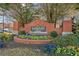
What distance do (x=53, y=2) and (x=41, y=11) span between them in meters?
0.16

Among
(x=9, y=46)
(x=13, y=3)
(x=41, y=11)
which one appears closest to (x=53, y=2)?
(x=41, y=11)

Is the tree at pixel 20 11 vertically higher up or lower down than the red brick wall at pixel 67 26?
Answer: higher up

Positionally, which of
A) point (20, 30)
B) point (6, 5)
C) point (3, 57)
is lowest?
point (3, 57)

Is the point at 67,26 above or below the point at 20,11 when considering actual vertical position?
below

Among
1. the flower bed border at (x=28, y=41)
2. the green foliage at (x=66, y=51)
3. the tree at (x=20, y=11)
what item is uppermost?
the tree at (x=20, y=11)

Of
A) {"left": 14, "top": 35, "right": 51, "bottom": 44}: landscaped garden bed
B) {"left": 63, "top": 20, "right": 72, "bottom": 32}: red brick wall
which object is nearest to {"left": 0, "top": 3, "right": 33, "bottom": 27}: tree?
{"left": 14, "top": 35, "right": 51, "bottom": 44}: landscaped garden bed

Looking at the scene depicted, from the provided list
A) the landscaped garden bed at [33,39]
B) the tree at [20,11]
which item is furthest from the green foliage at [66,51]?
the tree at [20,11]

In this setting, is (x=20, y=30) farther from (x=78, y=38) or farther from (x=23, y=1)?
(x=78, y=38)

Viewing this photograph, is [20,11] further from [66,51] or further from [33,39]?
[66,51]

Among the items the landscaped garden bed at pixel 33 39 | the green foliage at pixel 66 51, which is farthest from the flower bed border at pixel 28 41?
the green foliage at pixel 66 51

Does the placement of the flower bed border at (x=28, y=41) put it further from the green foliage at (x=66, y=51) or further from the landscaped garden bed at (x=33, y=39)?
the green foliage at (x=66, y=51)

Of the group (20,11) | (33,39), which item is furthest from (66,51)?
(20,11)

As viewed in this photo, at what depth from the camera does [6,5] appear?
13.2 ft

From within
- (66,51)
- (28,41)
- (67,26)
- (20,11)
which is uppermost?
(20,11)
